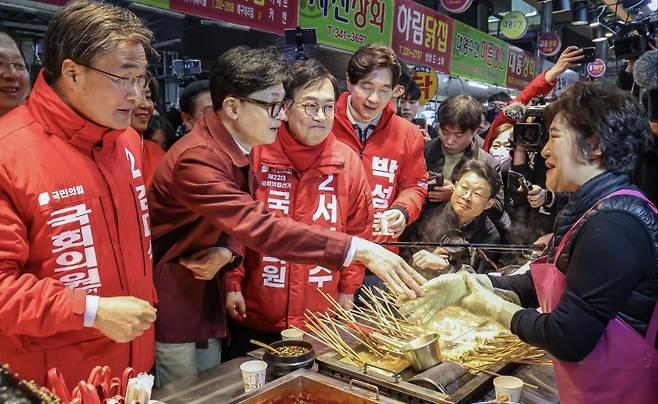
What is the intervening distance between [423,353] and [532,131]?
1338 millimetres

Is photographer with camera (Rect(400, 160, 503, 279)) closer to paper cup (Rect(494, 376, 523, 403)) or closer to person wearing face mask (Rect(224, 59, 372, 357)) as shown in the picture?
person wearing face mask (Rect(224, 59, 372, 357))

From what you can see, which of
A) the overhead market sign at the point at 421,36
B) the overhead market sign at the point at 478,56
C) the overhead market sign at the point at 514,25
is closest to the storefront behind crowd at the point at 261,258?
the overhead market sign at the point at 421,36

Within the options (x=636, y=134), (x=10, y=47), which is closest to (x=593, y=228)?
(x=636, y=134)

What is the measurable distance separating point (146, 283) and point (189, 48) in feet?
15.0

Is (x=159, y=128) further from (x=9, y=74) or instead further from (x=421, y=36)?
(x=421, y=36)

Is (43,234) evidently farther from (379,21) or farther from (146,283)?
(379,21)

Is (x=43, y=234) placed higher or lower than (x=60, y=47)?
lower

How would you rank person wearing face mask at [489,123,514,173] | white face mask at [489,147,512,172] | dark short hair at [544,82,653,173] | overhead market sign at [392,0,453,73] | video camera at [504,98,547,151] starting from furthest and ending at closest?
overhead market sign at [392,0,453,73]
person wearing face mask at [489,123,514,173]
white face mask at [489,147,512,172]
video camera at [504,98,547,151]
dark short hair at [544,82,653,173]

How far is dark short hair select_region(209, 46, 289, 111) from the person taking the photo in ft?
6.11

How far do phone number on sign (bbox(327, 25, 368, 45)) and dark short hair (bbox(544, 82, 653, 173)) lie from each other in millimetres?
4166

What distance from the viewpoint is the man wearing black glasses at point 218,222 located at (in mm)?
1718

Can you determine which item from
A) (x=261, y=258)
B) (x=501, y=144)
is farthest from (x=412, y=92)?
(x=261, y=258)

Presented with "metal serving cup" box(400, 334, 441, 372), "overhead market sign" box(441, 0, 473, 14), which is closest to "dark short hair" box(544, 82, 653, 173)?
"metal serving cup" box(400, 334, 441, 372)

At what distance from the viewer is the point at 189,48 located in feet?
19.1
